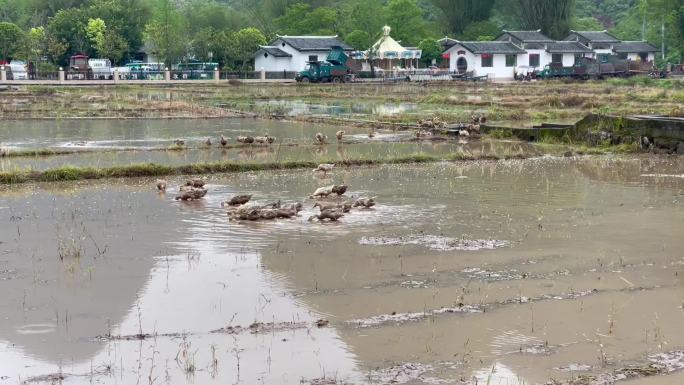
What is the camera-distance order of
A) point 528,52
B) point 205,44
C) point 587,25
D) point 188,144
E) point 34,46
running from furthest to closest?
point 587,25 → point 528,52 → point 205,44 → point 34,46 → point 188,144

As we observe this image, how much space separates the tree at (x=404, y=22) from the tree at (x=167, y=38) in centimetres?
1642

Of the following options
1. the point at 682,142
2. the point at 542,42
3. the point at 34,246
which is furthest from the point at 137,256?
the point at 542,42

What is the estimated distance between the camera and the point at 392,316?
283 inches

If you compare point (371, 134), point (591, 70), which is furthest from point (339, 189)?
point (591, 70)

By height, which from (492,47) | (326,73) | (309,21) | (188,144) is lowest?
(188,144)

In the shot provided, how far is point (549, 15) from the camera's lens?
77375mm

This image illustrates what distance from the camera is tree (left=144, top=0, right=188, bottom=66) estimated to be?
2394 inches

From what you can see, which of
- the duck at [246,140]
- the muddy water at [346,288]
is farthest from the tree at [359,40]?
the muddy water at [346,288]

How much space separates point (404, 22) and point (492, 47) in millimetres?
9474

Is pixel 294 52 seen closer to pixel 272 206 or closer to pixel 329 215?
pixel 272 206

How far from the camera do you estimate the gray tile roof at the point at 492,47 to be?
212 ft

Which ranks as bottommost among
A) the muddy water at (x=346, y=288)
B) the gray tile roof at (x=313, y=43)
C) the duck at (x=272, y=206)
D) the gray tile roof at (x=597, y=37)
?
the muddy water at (x=346, y=288)

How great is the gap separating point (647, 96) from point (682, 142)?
16797 mm

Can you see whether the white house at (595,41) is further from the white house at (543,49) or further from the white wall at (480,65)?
the white wall at (480,65)
